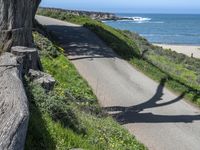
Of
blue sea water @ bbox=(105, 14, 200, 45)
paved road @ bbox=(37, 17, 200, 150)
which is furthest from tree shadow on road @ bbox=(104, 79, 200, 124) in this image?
blue sea water @ bbox=(105, 14, 200, 45)

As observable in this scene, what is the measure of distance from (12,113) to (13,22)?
540 centimetres

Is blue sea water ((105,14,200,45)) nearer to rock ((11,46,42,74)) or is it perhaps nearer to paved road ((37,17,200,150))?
paved road ((37,17,200,150))

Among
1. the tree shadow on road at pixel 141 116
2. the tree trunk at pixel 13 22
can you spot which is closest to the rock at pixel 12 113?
the tree trunk at pixel 13 22

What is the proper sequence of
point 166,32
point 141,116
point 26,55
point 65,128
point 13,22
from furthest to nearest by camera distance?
point 166,32 < point 141,116 < point 13,22 < point 26,55 < point 65,128

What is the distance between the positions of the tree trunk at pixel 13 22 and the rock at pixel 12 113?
338 cm

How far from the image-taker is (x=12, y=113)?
5.18 m

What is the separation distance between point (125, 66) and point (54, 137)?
14.9m

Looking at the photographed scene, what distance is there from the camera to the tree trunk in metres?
10.2

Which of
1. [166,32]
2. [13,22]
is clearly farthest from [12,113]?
[166,32]

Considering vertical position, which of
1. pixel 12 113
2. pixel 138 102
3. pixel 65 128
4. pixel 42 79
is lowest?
pixel 138 102

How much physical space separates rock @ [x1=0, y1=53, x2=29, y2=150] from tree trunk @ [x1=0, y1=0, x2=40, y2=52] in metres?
3.38

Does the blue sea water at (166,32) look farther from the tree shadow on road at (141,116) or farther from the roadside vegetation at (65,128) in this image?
the roadside vegetation at (65,128)

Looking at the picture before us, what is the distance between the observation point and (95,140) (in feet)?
29.8

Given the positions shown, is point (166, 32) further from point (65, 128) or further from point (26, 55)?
point (65, 128)
